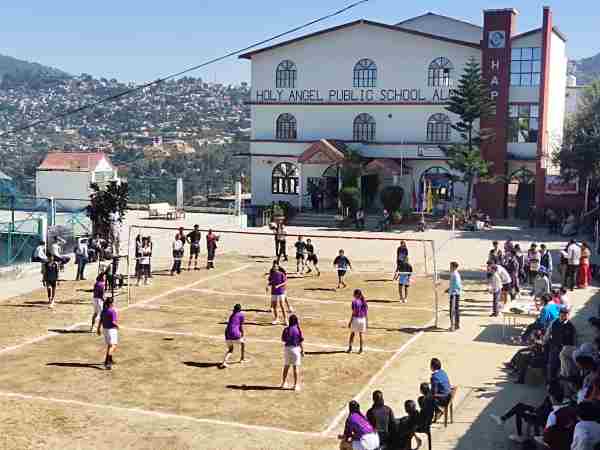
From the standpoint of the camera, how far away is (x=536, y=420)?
12.5 meters

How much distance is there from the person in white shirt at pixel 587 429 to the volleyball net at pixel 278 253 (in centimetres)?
1689

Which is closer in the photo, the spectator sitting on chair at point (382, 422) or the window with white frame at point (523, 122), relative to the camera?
the spectator sitting on chair at point (382, 422)

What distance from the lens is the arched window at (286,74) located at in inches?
1982

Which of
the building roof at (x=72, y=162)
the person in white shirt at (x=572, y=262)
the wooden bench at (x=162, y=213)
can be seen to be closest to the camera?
the person in white shirt at (x=572, y=262)

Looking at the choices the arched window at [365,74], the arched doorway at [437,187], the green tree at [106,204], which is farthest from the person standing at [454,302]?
the arched window at [365,74]

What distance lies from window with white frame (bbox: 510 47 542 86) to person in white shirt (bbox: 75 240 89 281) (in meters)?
26.9

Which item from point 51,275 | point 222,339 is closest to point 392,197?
point 51,275

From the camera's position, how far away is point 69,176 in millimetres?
48531

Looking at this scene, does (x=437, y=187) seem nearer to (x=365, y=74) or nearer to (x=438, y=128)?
(x=438, y=128)

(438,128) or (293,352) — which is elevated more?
(438,128)

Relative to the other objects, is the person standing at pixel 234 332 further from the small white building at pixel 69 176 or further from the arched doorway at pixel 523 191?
the small white building at pixel 69 176

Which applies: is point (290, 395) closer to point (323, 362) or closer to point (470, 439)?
point (323, 362)

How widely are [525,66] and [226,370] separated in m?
33.4

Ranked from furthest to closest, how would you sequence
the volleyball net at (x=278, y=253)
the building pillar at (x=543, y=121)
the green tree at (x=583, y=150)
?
1. the building pillar at (x=543, y=121)
2. the green tree at (x=583, y=150)
3. the volleyball net at (x=278, y=253)
